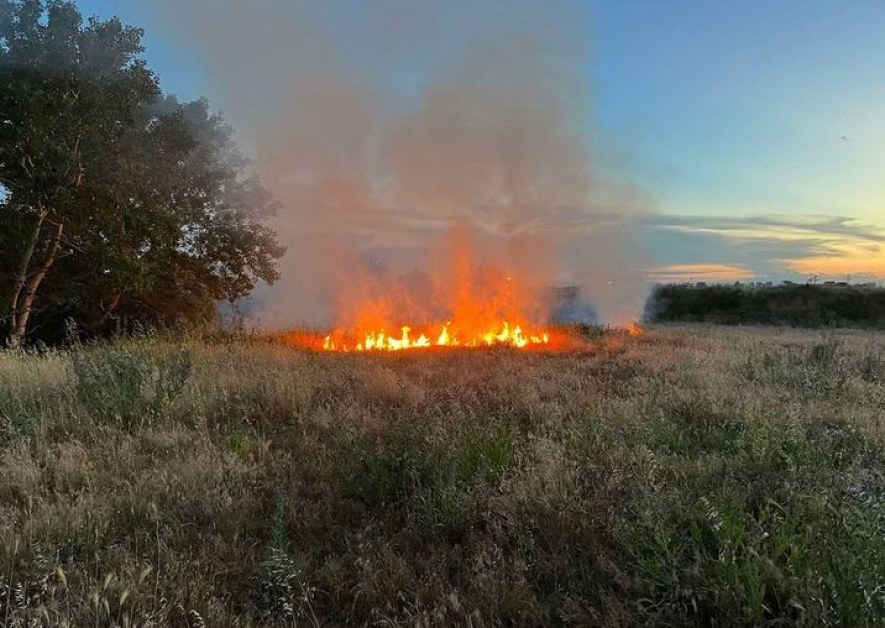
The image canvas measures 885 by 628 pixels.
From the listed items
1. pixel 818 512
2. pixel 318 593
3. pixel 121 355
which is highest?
pixel 121 355

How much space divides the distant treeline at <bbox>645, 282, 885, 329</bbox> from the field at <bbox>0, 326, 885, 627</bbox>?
91.6ft

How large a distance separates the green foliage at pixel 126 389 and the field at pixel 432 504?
0.03 m

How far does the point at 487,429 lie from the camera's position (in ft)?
18.9

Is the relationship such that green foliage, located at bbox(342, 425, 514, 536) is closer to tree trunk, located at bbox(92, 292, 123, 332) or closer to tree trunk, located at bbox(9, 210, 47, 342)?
tree trunk, located at bbox(9, 210, 47, 342)

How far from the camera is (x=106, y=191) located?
1527cm

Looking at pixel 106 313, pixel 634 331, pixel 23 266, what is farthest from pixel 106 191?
pixel 634 331

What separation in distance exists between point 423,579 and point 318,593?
0.62 metres

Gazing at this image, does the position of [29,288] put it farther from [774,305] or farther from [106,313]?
[774,305]

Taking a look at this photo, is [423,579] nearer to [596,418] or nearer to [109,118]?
[596,418]

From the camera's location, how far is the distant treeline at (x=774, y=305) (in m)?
32.5

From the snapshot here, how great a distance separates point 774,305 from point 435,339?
28.2 metres

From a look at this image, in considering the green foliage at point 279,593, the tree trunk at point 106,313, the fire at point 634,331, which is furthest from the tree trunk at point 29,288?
the fire at point 634,331

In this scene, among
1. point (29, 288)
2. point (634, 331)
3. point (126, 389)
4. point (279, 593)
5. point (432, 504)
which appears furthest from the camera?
point (634, 331)

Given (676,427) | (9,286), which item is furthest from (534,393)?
(9,286)
